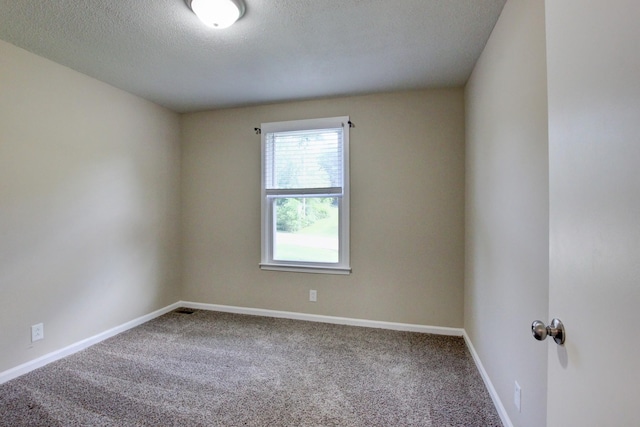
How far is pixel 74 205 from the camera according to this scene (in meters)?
2.59

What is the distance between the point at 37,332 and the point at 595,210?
11.3 feet

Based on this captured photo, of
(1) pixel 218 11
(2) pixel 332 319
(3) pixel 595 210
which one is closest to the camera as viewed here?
(3) pixel 595 210

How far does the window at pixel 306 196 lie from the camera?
323 centimetres

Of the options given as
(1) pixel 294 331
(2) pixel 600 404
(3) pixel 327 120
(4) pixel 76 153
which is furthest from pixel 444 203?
(4) pixel 76 153

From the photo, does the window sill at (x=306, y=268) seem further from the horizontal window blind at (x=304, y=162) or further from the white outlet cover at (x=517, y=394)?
the white outlet cover at (x=517, y=394)

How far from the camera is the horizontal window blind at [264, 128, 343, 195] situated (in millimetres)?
3244

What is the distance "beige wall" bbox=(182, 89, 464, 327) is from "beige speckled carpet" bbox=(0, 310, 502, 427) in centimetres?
40

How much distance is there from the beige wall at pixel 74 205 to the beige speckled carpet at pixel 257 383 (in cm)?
35

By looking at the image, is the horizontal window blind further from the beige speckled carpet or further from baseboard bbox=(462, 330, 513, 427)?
baseboard bbox=(462, 330, 513, 427)

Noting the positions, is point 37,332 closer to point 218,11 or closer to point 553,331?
point 218,11

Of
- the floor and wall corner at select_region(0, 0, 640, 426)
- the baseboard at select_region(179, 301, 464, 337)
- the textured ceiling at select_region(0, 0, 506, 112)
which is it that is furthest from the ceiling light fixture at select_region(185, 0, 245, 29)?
the baseboard at select_region(179, 301, 464, 337)

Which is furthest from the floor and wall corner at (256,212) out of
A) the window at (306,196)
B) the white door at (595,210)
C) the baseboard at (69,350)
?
the white door at (595,210)

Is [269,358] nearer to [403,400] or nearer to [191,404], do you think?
[191,404]

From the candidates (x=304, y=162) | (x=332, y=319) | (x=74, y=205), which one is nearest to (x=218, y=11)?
(x=304, y=162)
